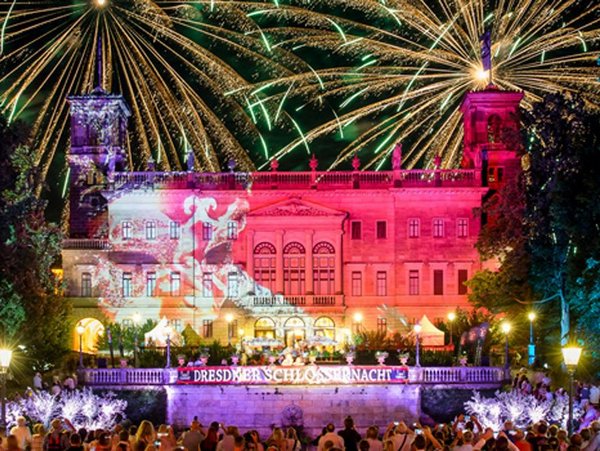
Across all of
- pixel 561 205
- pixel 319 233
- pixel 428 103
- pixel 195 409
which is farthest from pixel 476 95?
pixel 195 409

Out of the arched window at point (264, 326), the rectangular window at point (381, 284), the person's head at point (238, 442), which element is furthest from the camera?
the rectangular window at point (381, 284)

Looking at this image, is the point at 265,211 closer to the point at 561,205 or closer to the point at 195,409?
the point at 195,409

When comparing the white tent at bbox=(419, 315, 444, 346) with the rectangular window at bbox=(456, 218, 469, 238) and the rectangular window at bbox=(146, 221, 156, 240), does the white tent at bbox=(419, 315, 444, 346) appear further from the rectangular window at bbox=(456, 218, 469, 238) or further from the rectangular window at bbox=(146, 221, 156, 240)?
the rectangular window at bbox=(146, 221, 156, 240)

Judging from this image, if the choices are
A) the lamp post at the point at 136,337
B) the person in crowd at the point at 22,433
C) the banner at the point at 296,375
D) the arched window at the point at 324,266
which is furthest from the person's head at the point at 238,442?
the arched window at the point at 324,266

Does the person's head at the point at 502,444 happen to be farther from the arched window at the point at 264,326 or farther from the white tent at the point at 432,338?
the arched window at the point at 264,326

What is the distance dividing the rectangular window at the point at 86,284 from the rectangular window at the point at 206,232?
7.15 metres

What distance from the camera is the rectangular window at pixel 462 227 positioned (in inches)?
2280

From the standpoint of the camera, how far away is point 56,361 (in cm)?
4700

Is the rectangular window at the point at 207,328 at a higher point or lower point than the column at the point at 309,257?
lower

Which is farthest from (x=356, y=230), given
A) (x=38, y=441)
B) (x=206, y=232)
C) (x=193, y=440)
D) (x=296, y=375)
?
(x=38, y=441)

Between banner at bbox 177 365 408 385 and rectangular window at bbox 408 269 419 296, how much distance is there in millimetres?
17036

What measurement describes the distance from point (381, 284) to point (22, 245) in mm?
25212

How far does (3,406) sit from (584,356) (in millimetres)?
22410

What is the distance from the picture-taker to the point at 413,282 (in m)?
58.0
